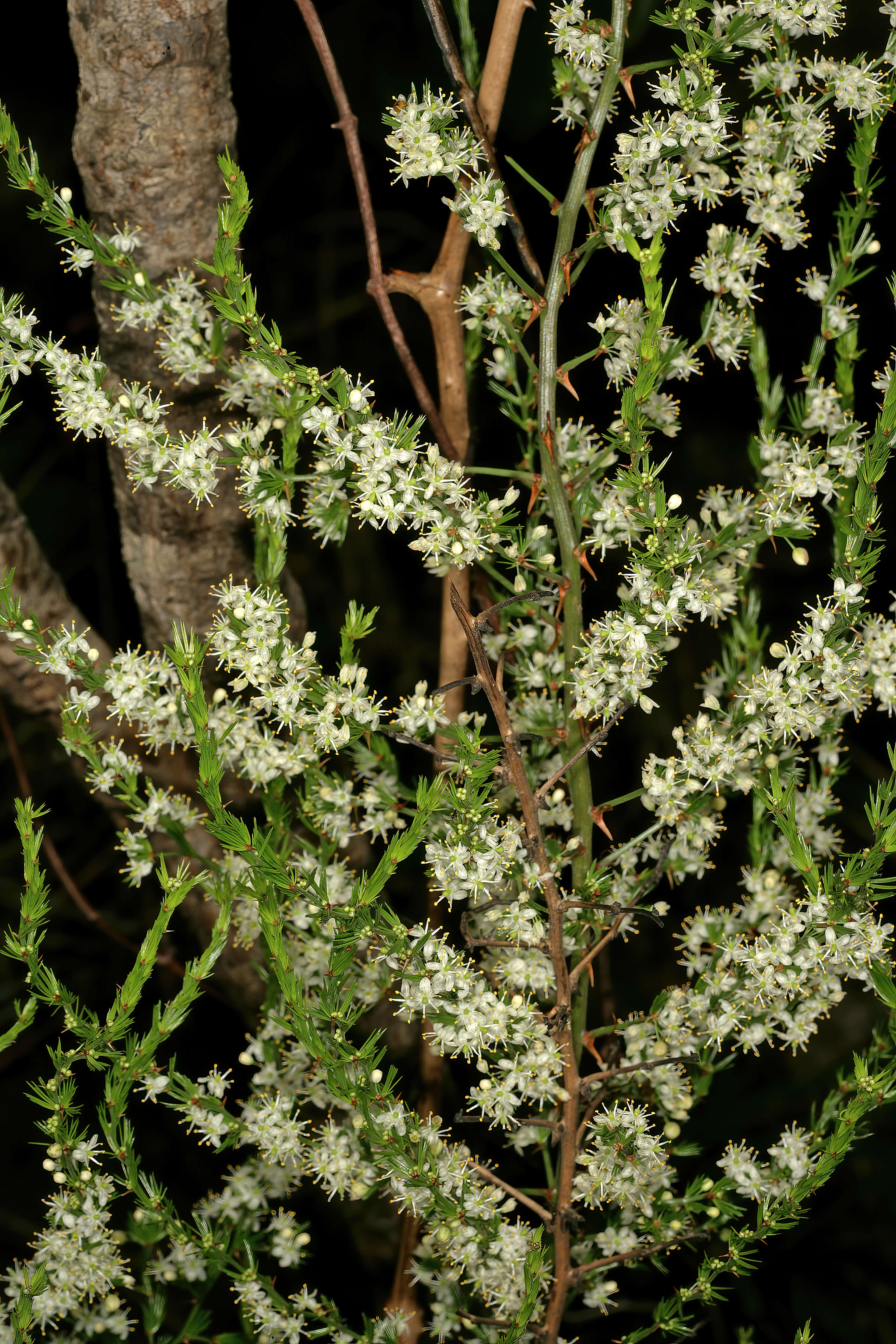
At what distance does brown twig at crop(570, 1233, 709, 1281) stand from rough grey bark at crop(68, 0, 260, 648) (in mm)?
735

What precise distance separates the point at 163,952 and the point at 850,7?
156 centimetres

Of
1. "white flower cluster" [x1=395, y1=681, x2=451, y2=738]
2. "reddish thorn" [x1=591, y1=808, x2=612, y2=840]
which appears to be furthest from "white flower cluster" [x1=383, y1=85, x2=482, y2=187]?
"reddish thorn" [x1=591, y1=808, x2=612, y2=840]

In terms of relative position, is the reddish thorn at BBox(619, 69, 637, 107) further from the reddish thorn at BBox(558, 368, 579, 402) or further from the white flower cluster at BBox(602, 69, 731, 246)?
the reddish thorn at BBox(558, 368, 579, 402)

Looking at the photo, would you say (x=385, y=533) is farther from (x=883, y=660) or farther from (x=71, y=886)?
(x=883, y=660)

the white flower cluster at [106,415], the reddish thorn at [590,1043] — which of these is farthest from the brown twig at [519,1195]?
the white flower cluster at [106,415]

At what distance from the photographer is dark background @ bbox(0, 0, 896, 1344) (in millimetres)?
1477

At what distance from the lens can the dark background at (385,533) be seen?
148 centimetres

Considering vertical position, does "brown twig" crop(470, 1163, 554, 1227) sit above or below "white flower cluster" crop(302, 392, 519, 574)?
below

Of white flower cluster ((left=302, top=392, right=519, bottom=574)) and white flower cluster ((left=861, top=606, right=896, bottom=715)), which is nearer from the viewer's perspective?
white flower cluster ((left=302, top=392, right=519, bottom=574))

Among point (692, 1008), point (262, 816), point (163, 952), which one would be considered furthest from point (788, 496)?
point (163, 952)

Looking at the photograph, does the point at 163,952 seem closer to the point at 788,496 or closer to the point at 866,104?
the point at 788,496

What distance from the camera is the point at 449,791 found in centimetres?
75

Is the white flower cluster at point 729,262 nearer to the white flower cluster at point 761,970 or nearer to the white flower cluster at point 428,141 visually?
the white flower cluster at point 428,141

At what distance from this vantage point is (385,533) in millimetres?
1701
